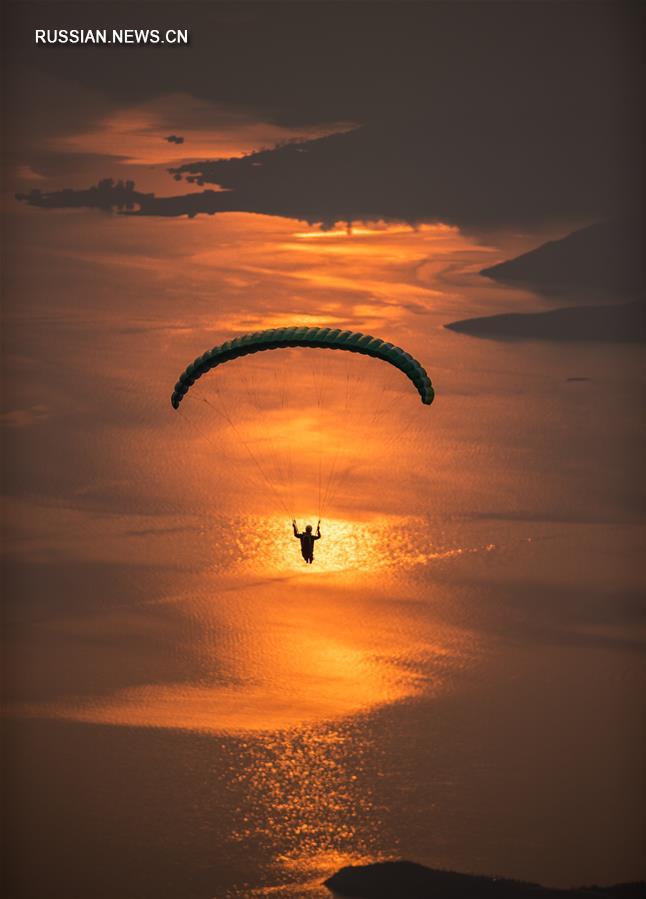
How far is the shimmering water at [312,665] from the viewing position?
5084 inches

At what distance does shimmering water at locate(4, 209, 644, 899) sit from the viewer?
424ft

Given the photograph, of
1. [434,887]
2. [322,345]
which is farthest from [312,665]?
[322,345]

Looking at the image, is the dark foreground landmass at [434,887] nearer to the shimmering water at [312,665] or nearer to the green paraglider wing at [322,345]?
the shimmering water at [312,665]

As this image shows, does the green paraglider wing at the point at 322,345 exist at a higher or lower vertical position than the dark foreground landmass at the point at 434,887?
higher

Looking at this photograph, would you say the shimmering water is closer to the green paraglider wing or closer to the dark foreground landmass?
the dark foreground landmass

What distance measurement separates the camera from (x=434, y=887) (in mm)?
121438

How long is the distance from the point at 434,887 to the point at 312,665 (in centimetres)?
2386

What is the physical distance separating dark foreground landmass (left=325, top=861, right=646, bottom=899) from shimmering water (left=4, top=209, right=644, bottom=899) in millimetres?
1625

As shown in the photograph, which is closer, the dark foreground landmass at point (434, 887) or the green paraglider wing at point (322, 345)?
the green paraglider wing at point (322, 345)

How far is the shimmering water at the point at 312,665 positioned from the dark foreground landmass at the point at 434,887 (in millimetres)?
1625

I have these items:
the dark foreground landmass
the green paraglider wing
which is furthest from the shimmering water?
the green paraglider wing

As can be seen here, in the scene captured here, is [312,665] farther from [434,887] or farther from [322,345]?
[322,345]

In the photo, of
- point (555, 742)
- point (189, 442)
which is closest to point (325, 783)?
point (555, 742)

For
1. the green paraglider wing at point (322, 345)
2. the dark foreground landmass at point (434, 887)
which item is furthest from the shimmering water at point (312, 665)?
the green paraglider wing at point (322, 345)
